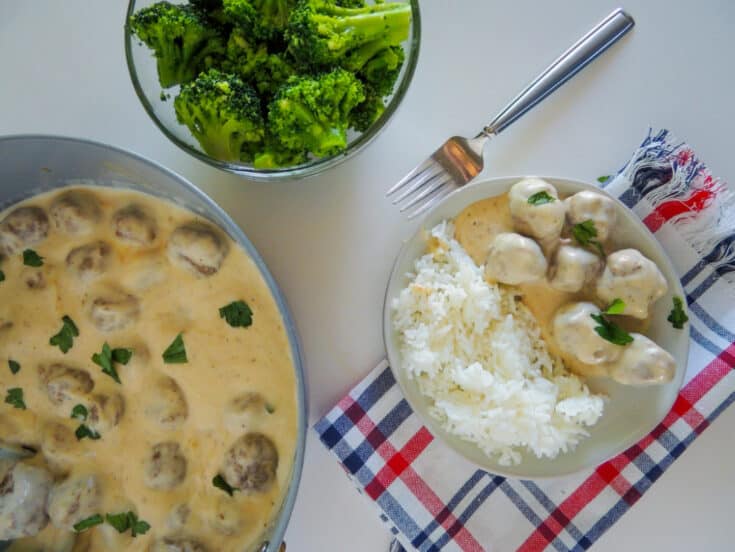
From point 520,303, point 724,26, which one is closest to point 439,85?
point 520,303

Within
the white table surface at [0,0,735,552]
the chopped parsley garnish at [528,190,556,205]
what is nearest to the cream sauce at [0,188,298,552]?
the white table surface at [0,0,735,552]

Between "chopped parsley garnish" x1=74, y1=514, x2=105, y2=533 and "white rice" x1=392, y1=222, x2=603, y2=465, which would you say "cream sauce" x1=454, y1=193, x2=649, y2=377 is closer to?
"white rice" x1=392, y1=222, x2=603, y2=465

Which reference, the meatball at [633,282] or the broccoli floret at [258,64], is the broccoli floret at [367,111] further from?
the meatball at [633,282]

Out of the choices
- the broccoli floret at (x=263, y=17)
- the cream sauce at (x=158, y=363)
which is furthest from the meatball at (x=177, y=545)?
the broccoli floret at (x=263, y=17)

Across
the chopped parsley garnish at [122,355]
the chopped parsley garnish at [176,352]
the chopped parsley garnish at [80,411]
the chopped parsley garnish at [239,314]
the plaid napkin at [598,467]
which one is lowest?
the plaid napkin at [598,467]

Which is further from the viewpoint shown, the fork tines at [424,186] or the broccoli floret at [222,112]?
the fork tines at [424,186]

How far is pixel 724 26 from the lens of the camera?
1.52 m

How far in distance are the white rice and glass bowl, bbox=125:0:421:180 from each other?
0.28 metres

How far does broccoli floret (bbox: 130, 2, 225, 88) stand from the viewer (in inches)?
47.4

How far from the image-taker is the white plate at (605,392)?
4.58 ft

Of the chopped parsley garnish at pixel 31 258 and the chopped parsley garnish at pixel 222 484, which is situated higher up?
the chopped parsley garnish at pixel 31 258

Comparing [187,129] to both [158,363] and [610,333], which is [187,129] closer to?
[158,363]

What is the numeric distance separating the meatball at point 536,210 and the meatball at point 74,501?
109 cm

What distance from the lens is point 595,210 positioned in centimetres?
136
